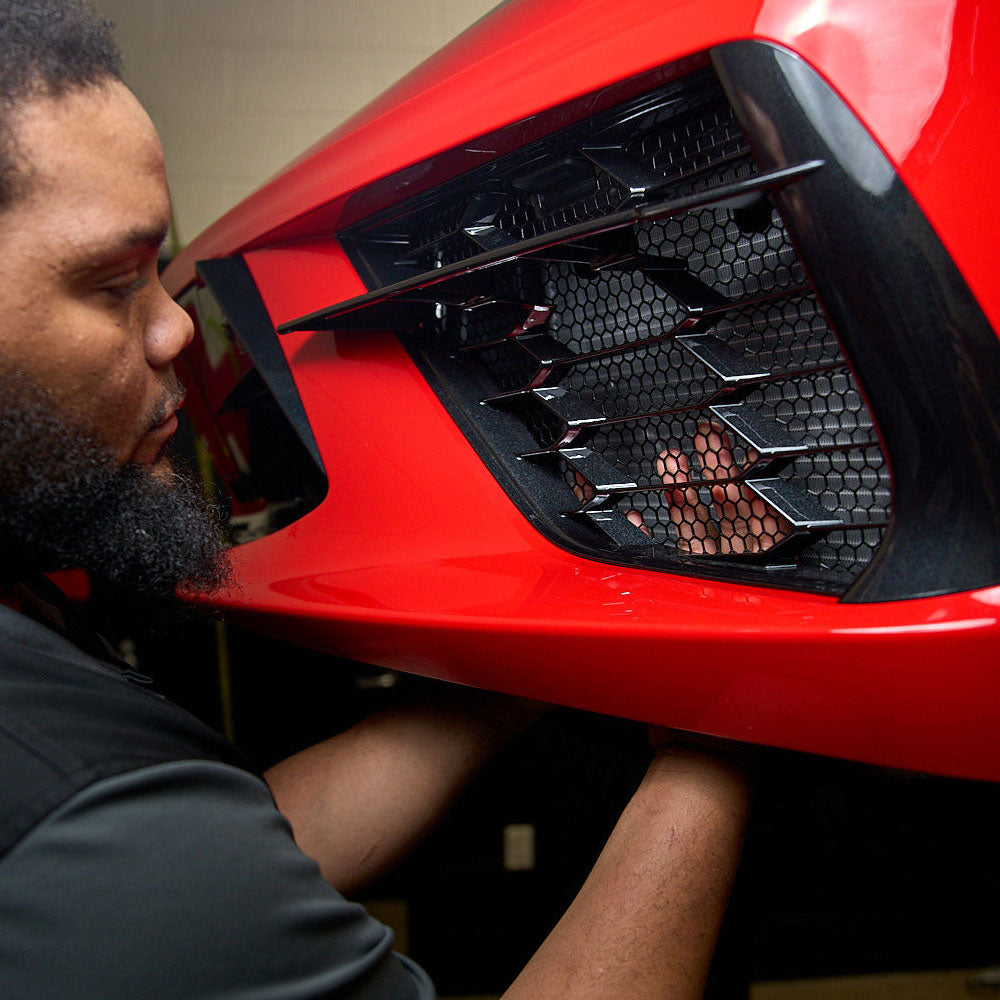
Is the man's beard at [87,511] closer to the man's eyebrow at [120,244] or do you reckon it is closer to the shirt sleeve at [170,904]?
the man's eyebrow at [120,244]

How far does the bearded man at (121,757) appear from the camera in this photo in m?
0.38

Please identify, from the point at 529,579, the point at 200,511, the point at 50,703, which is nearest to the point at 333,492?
the point at 200,511

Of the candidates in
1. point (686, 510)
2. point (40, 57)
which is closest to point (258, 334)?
point (40, 57)

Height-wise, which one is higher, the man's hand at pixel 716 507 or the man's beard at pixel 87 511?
the man's beard at pixel 87 511

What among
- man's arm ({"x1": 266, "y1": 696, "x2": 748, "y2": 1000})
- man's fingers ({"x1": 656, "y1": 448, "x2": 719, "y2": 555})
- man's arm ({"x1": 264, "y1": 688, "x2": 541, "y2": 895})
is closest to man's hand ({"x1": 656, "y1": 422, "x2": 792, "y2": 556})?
man's fingers ({"x1": 656, "y1": 448, "x2": 719, "y2": 555})

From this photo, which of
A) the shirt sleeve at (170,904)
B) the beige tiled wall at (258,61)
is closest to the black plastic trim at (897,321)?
the shirt sleeve at (170,904)

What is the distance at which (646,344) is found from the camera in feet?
1.74

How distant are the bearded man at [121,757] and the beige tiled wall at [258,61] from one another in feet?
2.89

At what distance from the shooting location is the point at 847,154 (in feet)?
1.27

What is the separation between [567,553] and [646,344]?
150 millimetres

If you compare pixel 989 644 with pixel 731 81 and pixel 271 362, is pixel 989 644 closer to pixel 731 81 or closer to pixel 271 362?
pixel 731 81

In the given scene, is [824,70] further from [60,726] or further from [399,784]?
[399,784]

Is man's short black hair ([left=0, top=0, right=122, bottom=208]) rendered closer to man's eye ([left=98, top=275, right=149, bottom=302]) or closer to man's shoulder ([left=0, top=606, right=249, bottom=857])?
man's eye ([left=98, top=275, right=149, bottom=302])

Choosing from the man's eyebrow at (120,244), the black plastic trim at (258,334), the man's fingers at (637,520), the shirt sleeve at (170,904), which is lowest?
the shirt sleeve at (170,904)
